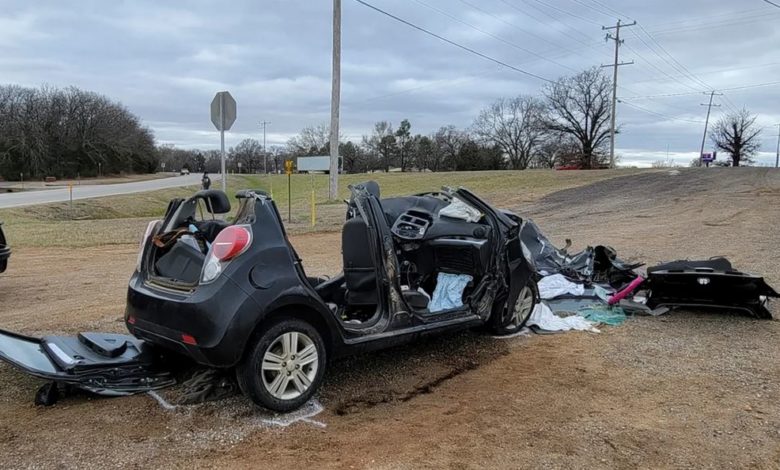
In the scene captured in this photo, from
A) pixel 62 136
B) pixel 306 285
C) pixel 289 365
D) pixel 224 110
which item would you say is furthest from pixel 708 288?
pixel 62 136

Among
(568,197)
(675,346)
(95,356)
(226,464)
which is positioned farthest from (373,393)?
(568,197)

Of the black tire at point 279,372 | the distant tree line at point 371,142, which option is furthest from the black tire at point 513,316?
the distant tree line at point 371,142

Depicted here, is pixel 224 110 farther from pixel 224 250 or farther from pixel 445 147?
pixel 445 147

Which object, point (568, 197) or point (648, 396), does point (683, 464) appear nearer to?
point (648, 396)

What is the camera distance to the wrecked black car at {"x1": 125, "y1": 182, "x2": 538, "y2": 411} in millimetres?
3533

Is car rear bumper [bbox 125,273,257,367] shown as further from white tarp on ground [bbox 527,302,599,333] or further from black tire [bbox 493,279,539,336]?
white tarp on ground [bbox 527,302,599,333]

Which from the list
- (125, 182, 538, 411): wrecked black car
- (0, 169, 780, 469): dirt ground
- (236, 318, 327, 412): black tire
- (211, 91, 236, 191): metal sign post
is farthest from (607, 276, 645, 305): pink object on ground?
(211, 91, 236, 191): metal sign post

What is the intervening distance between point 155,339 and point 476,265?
263cm

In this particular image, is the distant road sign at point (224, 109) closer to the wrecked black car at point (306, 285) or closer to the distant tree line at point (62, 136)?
the wrecked black car at point (306, 285)

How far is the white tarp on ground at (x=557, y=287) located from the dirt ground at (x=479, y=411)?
985 millimetres

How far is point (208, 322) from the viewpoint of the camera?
3443 millimetres

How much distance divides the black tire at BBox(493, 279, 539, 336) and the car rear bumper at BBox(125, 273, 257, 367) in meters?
2.69

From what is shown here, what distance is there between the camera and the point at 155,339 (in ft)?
12.5

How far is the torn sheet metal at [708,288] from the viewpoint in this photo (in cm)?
590
